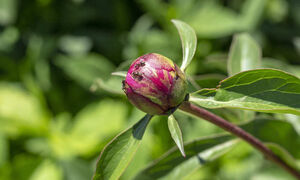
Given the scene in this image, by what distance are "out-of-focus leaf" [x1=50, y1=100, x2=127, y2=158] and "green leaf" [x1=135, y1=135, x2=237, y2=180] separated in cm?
86

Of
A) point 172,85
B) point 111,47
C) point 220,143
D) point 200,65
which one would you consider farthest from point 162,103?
point 111,47

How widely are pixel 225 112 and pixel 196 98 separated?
0.27 meters

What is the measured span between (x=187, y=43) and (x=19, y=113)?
1.31 meters

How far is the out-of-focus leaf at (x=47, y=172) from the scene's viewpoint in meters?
1.62

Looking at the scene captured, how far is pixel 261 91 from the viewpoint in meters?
0.61

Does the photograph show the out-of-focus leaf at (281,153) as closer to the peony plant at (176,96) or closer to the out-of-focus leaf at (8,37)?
the peony plant at (176,96)

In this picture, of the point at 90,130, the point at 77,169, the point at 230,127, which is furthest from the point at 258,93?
the point at 90,130

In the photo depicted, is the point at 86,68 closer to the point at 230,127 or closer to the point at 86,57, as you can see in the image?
the point at 86,57

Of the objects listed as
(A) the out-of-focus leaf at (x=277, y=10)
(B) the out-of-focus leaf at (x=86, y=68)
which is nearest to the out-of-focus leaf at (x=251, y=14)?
(A) the out-of-focus leaf at (x=277, y=10)

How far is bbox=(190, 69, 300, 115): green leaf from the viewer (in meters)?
0.59

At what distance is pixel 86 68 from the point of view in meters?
1.75

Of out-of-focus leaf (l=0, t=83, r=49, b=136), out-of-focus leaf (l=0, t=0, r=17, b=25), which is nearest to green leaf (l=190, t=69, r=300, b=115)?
out-of-focus leaf (l=0, t=83, r=49, b=136)

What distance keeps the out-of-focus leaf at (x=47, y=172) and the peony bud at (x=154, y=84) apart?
1.15 metres

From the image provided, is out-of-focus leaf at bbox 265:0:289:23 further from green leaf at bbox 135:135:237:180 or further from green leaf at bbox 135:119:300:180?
green leaf at bbox 135:135:237:180
